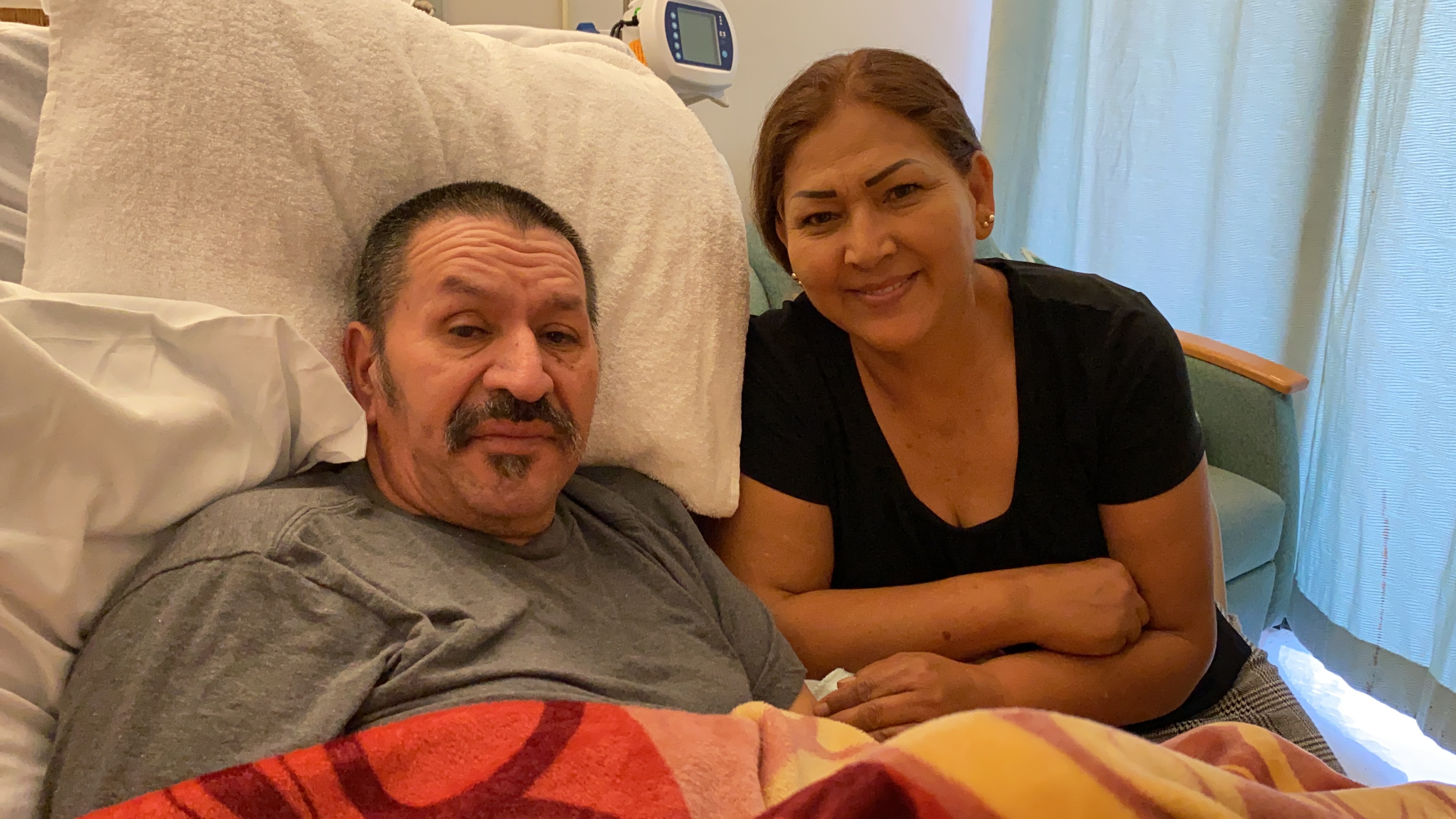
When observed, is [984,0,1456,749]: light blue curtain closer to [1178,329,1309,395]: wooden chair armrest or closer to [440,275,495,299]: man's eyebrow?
A: [1178,329,1309,395]: wooden chair armrest

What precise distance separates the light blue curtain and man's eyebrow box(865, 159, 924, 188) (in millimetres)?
1250

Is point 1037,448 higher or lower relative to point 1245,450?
higher

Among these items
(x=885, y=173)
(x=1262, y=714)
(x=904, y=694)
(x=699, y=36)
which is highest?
(x=699, y=36)

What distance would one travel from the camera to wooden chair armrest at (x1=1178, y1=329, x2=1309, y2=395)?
1.69 meters

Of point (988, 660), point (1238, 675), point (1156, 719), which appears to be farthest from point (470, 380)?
point (1238, 675)

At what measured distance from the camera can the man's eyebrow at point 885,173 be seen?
1.01 meters

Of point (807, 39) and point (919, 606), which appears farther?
point (807, 39)

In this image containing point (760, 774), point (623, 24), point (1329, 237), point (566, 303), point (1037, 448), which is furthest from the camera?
point (1329, 237)

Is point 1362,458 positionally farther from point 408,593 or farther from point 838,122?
point 408,593

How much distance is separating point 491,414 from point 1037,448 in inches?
25.1

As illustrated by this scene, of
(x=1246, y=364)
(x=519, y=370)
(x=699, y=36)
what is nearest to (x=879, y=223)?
(x=519, y=370)

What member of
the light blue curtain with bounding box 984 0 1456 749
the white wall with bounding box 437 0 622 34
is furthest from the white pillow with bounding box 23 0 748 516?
the light blue curtain with bounding box 984 0 1456 749

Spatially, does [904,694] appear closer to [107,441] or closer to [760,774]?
[760,774]

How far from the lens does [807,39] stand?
96.9 inches
